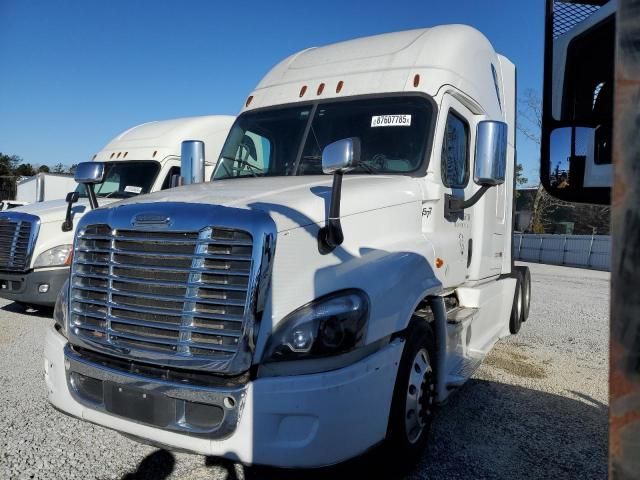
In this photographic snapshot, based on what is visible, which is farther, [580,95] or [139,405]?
[139,405]

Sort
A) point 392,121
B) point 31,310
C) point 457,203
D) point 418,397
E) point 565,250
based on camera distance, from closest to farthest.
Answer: point 418,397
point 392,121
point 457,203
point 31,310
point 565,250

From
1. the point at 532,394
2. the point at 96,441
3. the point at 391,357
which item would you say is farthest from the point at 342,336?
the point at 532,394

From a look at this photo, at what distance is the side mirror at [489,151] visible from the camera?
13.0ft

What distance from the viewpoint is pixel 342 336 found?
265 cm

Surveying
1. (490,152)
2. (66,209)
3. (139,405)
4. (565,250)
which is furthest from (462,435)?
(565,250)

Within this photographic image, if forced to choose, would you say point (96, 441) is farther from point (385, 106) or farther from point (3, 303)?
point (3, 303)

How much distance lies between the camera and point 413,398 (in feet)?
10.8

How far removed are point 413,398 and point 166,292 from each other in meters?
1.67

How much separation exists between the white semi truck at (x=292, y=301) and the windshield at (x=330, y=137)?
0.02 meters

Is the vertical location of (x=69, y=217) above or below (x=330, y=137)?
below

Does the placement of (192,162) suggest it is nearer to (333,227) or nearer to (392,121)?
(392,121)

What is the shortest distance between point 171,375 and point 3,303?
8136 mm

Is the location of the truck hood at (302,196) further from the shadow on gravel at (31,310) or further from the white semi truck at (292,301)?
the shadow on gravel at (31,310)

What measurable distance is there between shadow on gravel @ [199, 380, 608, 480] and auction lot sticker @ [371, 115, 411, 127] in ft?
8.03
